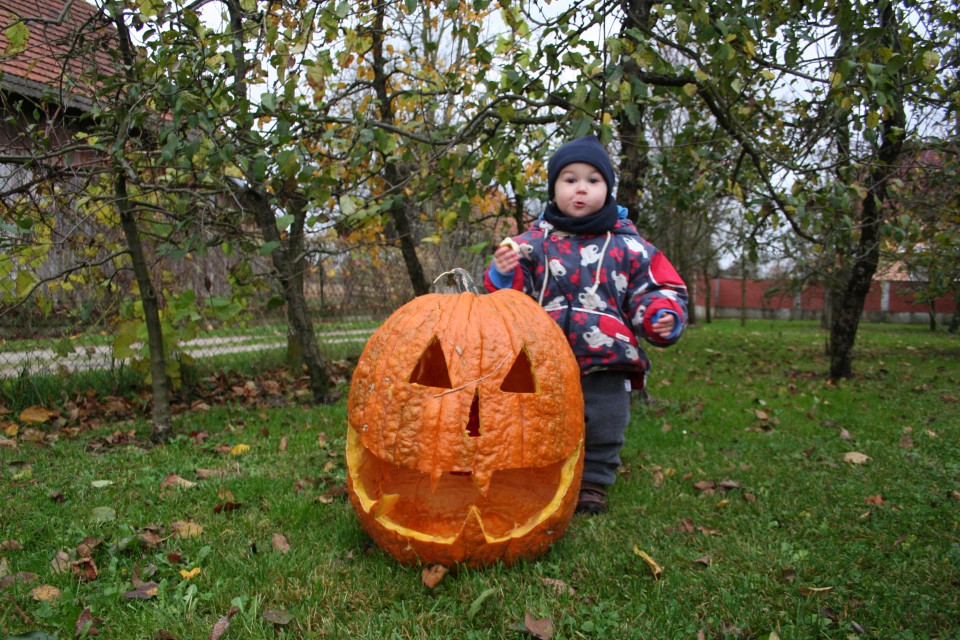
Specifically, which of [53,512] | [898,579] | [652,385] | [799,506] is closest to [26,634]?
[53,512]

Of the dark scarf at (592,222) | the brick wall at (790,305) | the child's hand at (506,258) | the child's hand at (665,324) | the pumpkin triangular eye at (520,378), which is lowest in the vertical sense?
the brick wall at (790,305)

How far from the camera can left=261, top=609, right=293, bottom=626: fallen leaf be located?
1.88 meters

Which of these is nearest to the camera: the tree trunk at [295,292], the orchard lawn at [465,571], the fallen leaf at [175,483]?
the orchard lawn at [465,571]

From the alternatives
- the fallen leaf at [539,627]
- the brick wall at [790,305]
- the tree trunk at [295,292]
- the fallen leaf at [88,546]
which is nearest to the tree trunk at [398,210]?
the tree trunk at [295,292]

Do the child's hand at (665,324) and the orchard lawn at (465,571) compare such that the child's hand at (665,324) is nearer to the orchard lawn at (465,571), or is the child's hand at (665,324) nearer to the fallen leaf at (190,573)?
the orchard lawn at (465,571)

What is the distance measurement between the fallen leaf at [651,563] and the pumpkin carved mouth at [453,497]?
0.36 meters

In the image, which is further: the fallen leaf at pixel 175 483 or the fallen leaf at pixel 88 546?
the fallen leaf at pixel 175 483

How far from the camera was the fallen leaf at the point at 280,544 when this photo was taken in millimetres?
2385

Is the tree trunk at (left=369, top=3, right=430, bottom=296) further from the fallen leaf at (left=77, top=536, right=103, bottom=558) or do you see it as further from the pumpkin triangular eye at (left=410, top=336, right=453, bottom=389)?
the fallen leaf at (left=77, top=536, right=103, bottom=558)

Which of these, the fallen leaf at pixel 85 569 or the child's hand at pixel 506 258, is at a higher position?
the child's hand at pixel 506 258

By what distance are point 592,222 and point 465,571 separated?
1.77m

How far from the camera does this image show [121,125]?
9.88 ft

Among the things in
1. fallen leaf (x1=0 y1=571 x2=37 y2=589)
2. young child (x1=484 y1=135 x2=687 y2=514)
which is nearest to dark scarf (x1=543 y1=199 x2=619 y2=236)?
young child (x1=484 y1=135 x2=687 y2=514)

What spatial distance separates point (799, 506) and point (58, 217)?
218 inches
